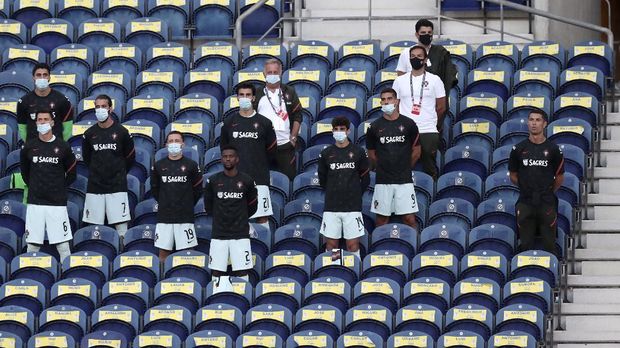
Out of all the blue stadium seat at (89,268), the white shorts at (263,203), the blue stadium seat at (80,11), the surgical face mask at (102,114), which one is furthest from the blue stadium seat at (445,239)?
the blue stadium seat at (80,11)

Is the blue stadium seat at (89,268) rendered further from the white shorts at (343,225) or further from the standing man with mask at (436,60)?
the standing man with mask at (436,60)

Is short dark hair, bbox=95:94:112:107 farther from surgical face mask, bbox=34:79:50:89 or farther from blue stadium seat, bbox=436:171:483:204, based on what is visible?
blue stadium seat, bbox=436:171:483:204

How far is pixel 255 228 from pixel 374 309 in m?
1.78

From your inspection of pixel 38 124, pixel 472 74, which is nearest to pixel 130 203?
pixel 38 124

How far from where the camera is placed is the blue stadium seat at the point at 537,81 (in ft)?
66.5

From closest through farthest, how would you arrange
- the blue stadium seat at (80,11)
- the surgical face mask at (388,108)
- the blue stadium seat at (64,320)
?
1. the blue stadium seat at (64,320)
2. the surgical face mask at (388,108)
3. the blue stadium seat at (80,11)

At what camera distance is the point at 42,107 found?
19.3m

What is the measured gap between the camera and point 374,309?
17094 millimetres

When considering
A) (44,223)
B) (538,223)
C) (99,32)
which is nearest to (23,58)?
(99,32)

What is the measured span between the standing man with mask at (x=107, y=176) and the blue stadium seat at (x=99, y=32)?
3247 mm

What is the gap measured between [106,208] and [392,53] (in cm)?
399

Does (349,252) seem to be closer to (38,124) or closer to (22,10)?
(38,124)

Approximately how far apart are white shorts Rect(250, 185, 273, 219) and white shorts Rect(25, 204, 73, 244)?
1.81m

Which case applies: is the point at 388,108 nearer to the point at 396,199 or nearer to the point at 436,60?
the point at 396,199
